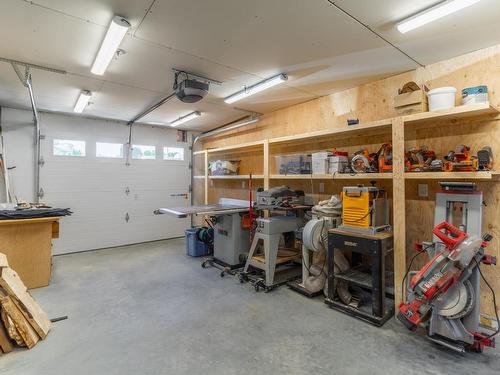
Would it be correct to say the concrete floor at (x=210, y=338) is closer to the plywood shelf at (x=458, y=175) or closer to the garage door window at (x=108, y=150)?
the plywood shelf at (x=458, y=175)

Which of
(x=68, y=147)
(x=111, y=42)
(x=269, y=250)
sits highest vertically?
(x=111, y=42)

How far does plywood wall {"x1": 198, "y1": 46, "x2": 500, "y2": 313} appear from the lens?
2.68 metres

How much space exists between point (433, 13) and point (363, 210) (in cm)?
178

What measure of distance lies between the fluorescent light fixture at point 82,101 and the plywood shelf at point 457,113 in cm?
417

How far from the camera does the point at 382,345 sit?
235cm

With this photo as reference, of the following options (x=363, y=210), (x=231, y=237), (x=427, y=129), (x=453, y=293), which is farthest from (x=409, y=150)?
(x=231, y=237)

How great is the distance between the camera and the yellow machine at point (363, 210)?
2.88 m

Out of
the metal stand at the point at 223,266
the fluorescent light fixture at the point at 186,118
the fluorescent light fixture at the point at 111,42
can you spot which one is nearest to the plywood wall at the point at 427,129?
the metal stand at the point at 223,266

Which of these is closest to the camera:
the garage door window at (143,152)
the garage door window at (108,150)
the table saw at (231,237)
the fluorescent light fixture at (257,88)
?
the fluorescent light fixture at (257,88)

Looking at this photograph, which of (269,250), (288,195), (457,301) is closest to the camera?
(457,301)

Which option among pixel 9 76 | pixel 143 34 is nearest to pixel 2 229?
pixel 9 76

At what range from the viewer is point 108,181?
18.9ft

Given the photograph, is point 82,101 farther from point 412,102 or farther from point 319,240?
point 412,102

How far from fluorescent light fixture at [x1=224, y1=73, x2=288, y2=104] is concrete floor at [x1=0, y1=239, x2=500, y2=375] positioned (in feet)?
8.74
